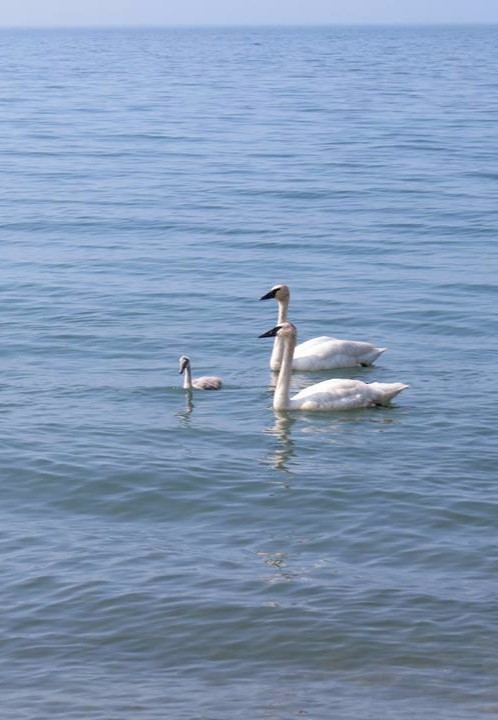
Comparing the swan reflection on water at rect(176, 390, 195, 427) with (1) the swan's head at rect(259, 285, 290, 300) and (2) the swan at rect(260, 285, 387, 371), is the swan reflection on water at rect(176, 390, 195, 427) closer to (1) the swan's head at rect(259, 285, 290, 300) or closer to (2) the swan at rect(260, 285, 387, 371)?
(2) the swan at rect(260, 285, 387, 371)

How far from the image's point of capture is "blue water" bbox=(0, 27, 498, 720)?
35.4 ft

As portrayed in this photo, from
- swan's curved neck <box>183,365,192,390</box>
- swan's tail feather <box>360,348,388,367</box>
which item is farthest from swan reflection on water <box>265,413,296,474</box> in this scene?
swan's tail feather <box>360,348,388,367</box>

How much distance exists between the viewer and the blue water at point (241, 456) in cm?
1080

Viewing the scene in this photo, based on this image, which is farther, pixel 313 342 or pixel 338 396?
pixel 313 342

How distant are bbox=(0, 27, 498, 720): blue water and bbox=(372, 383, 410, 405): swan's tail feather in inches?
6.7

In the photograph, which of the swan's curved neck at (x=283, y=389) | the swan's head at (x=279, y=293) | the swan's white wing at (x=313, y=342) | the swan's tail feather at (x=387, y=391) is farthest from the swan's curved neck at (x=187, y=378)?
the swan's head at (x=279, y=293)

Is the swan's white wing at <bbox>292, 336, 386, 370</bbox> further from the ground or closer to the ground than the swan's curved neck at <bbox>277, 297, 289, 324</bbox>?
closer to the ground

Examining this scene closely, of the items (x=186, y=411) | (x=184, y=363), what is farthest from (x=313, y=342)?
(x=186, y=411)

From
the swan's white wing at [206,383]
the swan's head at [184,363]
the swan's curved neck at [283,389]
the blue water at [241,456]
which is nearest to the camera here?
the blue water at [241,456]

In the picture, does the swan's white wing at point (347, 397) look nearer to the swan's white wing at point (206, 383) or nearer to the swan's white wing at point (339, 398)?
the swan's white wing at point (339, 398)

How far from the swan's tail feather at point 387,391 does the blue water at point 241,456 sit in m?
0.17

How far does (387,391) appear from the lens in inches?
695

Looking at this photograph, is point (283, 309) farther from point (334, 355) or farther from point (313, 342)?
point (334, 355)

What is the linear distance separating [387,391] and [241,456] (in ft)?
7.98
